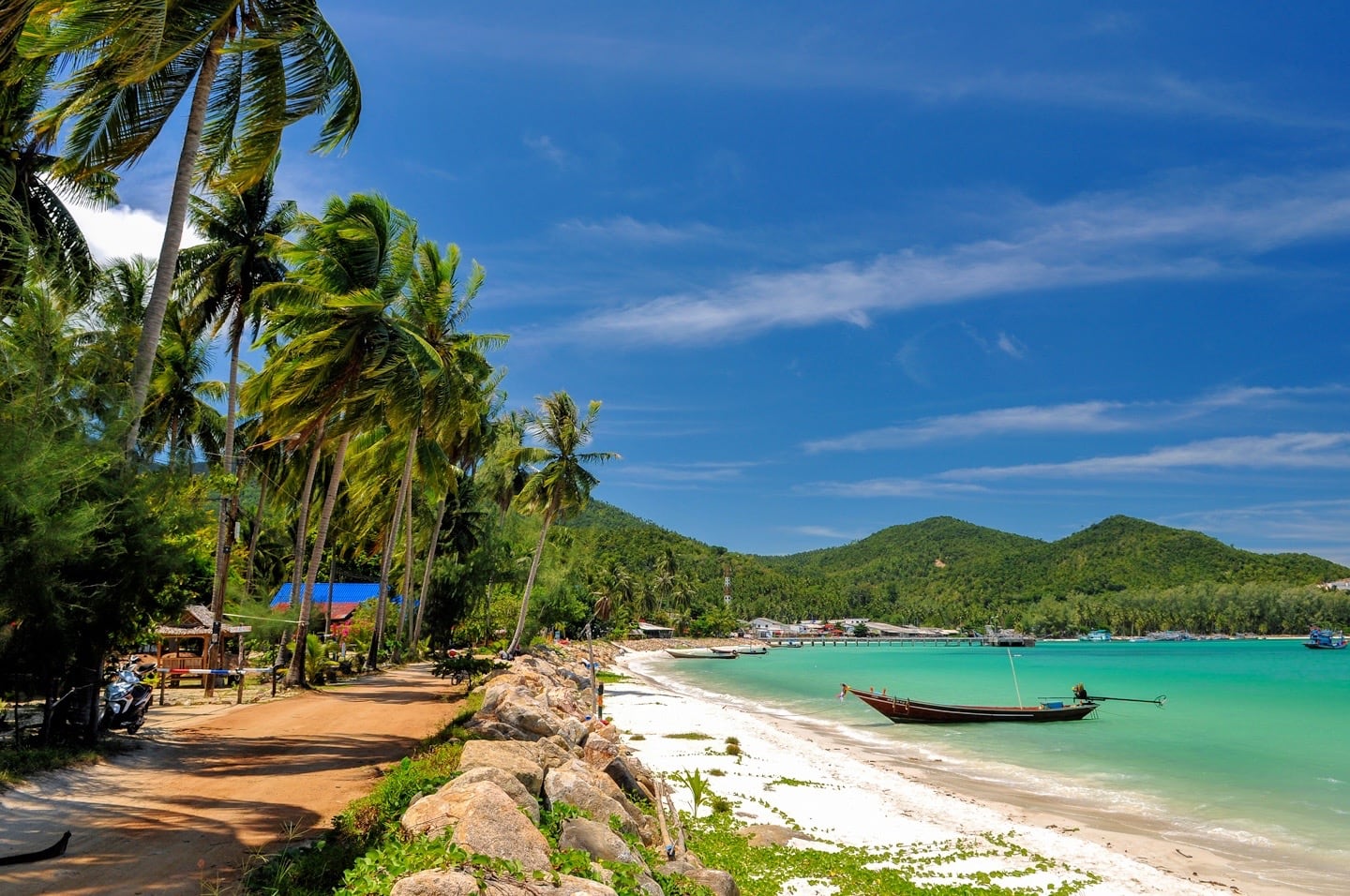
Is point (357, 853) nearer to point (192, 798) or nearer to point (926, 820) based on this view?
point (192, 798)

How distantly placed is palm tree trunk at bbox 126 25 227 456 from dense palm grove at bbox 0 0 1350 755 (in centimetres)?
4

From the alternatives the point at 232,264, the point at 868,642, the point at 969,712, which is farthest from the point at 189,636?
the point at 868,642

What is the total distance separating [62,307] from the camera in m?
8.80

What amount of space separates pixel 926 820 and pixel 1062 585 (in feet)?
574

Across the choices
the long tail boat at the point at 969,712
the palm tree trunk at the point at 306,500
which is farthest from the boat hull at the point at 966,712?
the palm tree trunk at the point at 306,500

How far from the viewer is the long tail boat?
27.3 meters

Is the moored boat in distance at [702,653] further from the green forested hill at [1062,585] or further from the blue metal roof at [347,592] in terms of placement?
the blue metal roof at [347,592]

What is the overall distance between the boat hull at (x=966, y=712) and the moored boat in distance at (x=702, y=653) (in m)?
58.0

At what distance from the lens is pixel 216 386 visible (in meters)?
29.2

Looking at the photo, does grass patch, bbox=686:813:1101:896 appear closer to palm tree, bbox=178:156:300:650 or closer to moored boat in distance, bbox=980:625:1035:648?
palm tree, bbox=178:156:300:650

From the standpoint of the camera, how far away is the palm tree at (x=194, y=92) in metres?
9.34

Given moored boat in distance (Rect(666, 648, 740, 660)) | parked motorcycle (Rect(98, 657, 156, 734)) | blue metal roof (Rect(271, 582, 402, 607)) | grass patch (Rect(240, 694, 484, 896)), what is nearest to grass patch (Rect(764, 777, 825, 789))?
grass patch (Rect(240, 694, 484, 896))

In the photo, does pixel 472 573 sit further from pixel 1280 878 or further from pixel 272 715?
pixel 1280 878

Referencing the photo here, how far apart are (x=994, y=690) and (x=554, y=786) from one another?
4362 centimetres
